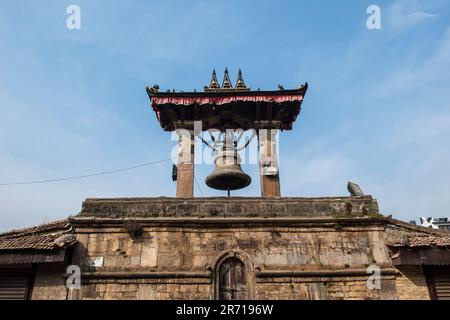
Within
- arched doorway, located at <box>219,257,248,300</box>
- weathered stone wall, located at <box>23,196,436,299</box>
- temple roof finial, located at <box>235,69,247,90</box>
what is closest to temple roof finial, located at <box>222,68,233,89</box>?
temple roof finial, located at <box>235,69,247,90</box>

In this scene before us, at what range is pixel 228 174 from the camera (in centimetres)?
1192

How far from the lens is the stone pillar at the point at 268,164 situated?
40.9 ft

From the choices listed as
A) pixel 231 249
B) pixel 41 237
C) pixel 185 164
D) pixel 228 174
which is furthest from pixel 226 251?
pixel 41 237

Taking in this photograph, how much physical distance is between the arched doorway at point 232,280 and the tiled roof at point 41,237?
→ 403cm

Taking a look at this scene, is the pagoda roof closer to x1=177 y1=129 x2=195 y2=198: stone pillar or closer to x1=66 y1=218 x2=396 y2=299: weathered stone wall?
x1=177 y1=129 x2=195 y2=198: stone pillar

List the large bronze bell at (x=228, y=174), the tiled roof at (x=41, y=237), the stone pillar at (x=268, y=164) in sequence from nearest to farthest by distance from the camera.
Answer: the tiled roof at (x=41, y=237) → the large bronze bell at (x=228, y=174) → the stone pillar at (x=268, y=164)

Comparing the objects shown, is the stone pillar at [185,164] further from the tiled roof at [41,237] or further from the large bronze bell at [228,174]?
the tiled roof at [41,237]

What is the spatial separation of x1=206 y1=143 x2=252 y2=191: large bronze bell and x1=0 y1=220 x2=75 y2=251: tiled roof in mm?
4254

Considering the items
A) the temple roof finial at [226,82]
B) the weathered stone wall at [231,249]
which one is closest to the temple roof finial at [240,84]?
the temple roof finial at [226,82]

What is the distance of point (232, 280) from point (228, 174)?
121 inches

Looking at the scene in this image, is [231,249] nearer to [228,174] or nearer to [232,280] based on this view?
[232,280]

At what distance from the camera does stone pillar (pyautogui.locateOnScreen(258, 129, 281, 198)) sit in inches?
491
